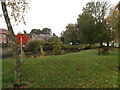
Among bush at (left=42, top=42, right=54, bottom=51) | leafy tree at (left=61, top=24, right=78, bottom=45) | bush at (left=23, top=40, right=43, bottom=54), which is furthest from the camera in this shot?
leafy tree at (left=61, top=24, right=78, bottom=45)

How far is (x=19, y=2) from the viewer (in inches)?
214

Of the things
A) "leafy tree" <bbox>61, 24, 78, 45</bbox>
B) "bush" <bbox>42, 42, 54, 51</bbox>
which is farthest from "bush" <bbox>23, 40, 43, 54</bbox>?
"leafy tree" <bbox>61, 24, 78, 45</bbox>

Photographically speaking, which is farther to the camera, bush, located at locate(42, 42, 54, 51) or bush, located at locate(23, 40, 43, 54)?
bush, located at locate(42, 42, 54, 51)

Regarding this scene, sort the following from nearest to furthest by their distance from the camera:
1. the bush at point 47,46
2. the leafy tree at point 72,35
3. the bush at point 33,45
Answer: the bush at point 33,45 → the bush at point 47,46 → the leafy tree at point 72,35

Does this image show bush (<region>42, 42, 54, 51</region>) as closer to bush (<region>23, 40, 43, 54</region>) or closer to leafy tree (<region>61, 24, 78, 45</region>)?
bush (<region>23, 40, 43, 54</region>)

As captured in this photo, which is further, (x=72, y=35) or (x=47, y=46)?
(x=72, y=35)

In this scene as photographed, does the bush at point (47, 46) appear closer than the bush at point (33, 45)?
No

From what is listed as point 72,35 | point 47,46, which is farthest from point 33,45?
point 72,35

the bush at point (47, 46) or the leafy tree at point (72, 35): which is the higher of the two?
the leafy tree at point (72, 35)

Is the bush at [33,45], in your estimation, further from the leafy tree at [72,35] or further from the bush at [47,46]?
the leafy tree at [72,35]

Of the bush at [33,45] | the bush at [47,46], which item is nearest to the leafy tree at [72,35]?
the bush at [47,46]

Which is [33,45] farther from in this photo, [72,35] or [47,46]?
[72,35]

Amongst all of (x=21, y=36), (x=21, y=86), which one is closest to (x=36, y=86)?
(x=21, y=86)

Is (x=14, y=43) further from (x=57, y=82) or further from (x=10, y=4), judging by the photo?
(x=57, y=82)
